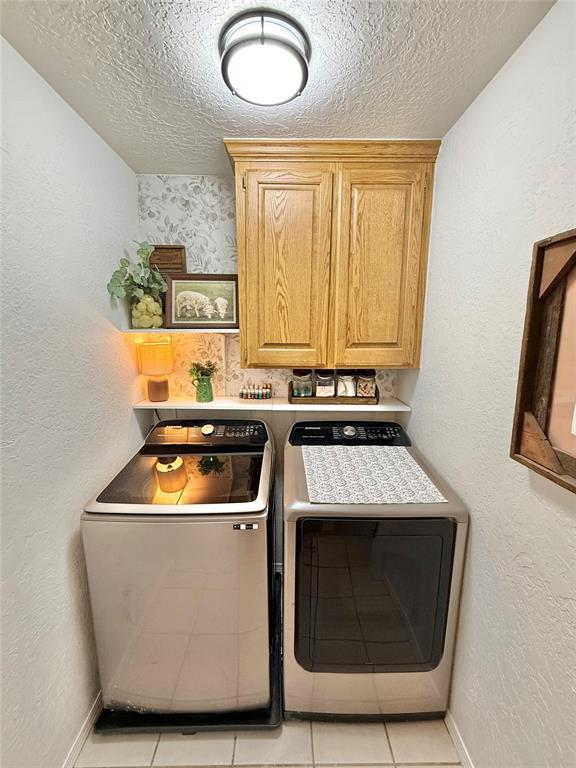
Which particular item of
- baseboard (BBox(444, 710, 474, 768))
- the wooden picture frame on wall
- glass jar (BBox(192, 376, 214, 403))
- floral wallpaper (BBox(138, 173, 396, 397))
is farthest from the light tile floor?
floral wallpaper (BBox(138, 173, 396, 397))

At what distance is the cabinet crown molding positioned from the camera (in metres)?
1.42

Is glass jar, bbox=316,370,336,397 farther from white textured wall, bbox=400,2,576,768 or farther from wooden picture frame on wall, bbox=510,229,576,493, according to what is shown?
wooden picture frame on wall, bbox=510,229,576,493

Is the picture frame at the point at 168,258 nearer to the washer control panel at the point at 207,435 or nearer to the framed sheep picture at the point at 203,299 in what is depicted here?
the framed sheep picture at the point at 203,299

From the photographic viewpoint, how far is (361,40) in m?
0.92

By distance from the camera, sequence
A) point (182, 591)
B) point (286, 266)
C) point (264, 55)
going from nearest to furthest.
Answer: point (264, 55), point (182, 591), point (286, 266)

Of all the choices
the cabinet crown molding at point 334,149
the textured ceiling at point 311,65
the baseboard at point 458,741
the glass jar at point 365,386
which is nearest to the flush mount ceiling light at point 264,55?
the textured ceiling at point 311,65

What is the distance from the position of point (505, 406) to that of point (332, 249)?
951mm

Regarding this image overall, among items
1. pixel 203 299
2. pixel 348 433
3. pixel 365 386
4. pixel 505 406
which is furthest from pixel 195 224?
pixel 505 406

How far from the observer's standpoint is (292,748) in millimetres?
1305

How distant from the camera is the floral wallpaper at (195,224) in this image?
177cm

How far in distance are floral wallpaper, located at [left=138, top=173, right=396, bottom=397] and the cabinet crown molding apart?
365mm

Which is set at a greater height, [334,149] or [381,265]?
[334,149]

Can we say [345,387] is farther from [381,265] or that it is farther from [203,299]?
[203,299]

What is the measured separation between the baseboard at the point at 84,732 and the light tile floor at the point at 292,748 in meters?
0.03
